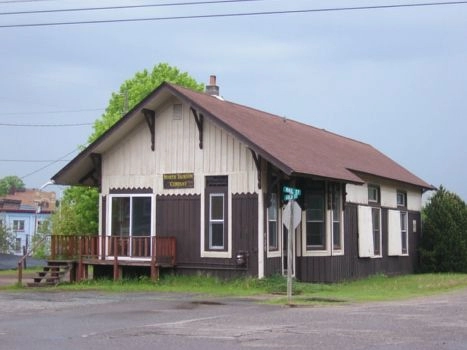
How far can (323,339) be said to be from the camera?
11711mm

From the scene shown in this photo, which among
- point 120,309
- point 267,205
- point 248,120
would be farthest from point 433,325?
point 248,120

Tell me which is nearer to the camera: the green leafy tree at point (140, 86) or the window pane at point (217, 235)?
the window pane at point (217, 235)

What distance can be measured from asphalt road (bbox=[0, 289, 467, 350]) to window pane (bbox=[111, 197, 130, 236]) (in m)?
5.47

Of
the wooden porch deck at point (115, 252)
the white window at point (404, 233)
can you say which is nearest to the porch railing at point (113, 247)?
the wooden porch deck at point (115, 252)

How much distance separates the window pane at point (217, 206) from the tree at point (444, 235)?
44.1ft

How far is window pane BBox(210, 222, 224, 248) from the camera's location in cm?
2353

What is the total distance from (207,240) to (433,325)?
36.5 feet

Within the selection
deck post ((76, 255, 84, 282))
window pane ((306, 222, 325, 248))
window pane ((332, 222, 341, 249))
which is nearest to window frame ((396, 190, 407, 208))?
window pane ((332, 222, 341, 249))

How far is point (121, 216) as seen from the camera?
84.1 ft

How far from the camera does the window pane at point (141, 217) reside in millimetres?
24984

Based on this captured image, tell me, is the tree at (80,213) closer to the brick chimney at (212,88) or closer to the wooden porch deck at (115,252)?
the brick chimney at (212,88)

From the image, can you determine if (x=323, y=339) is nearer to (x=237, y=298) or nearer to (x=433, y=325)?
(x=433, y=325)

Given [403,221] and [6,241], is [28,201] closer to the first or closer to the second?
[6,241]

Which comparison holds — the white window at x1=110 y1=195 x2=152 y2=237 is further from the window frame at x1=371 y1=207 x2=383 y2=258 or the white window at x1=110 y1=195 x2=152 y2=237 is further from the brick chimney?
the window frame at x1=371 y1=207 x2=383 y2=258
